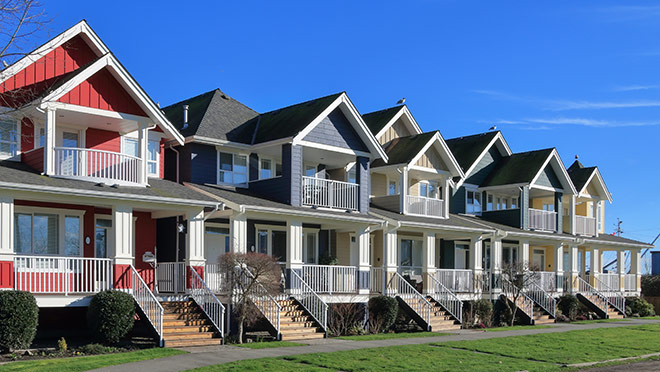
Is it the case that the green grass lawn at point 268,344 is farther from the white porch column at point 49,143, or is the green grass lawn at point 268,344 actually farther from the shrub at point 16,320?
the white porch column at point 49,143

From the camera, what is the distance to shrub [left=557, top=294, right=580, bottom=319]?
36375 mm

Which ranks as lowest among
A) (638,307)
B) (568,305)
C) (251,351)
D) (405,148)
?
(638,307)

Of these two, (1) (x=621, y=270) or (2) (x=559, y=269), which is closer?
(2) (x=559, y=269)

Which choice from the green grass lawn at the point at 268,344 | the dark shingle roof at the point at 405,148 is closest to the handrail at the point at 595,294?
the dark shingle roof at the point at 405,148

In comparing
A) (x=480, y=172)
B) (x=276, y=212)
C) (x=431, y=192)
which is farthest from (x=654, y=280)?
(x=276, y=212)

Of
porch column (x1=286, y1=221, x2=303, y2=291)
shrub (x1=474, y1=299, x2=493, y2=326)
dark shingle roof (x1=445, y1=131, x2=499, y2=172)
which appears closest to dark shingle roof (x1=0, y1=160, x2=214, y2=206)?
porch column (x1=286, y1=221, x2=303, y2=291)

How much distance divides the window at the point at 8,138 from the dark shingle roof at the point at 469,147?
73.1ft

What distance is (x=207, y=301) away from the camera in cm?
2277

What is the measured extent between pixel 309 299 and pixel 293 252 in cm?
175

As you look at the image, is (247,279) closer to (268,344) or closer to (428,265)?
(268,344)

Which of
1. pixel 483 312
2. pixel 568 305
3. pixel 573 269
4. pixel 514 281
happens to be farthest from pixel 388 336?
pixel 573 269

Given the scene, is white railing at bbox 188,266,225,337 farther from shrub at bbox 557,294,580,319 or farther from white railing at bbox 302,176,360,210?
shrub at bbox 557,294,580,319

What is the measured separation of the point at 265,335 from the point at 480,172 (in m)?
19.1

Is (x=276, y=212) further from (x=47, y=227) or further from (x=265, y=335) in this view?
(x=47, y=227)
